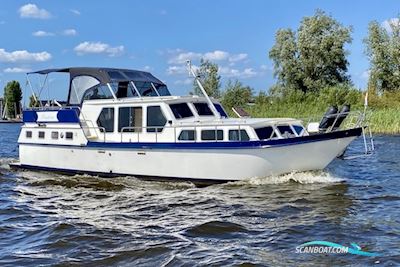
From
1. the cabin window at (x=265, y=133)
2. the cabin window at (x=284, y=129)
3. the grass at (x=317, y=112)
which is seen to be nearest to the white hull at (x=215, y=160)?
the cabin window at (x=265, y=133)

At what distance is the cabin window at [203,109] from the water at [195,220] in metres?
2.80

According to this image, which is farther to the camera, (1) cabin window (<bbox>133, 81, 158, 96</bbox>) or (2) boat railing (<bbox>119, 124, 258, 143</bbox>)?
(1) cabin window (<bbox>133, 81, 158, 96</bbox>)

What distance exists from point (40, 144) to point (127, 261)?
11.3 meters

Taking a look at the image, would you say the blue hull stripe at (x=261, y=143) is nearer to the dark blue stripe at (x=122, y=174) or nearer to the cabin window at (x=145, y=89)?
the dark blue stripe at (x=122, y=174)

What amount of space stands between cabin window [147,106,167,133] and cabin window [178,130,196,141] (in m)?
0.88

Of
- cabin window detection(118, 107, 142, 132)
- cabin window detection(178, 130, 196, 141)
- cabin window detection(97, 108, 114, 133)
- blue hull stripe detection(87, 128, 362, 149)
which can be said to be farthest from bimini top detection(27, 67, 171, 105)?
blue hull stripe detection(87, 128, 362, 149)

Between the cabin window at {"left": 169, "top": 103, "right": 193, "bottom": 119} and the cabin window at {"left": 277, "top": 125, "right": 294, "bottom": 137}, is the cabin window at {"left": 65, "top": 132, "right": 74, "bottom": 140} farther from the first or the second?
the cabin window at {"left": 277, "top": 125, "right": 294, "bottom": 137}

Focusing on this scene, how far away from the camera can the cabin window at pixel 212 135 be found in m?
14.8

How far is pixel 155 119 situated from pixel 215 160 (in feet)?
8.62

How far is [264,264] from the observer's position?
26.3 ft

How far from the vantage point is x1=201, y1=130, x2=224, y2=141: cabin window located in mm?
14820

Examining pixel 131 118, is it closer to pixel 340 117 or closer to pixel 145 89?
pixel 145 89

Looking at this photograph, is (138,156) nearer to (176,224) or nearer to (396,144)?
(176,224)

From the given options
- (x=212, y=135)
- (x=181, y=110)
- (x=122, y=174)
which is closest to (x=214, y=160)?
(x=212, y=135)
